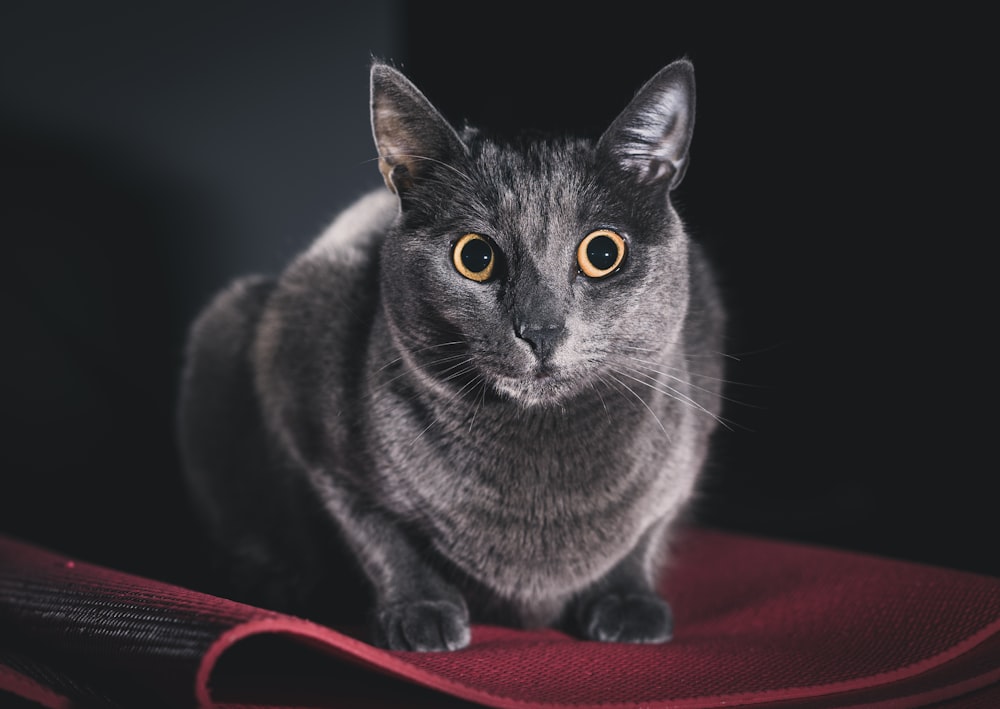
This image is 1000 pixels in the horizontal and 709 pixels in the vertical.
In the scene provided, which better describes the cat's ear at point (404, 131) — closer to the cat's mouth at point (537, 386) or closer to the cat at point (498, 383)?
the cat at point (498, 383)

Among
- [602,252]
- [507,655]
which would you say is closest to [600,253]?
[602,252]

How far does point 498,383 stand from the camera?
92 cm

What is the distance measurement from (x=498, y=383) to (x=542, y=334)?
9cm

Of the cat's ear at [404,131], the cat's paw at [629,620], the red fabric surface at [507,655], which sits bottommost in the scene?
the cat's paw at [629,620]

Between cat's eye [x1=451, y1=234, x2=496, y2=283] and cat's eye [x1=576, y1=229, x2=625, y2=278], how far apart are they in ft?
0.28

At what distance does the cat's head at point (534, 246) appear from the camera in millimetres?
885

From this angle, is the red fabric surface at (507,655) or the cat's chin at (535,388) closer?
the red fabric surface at (507,655)

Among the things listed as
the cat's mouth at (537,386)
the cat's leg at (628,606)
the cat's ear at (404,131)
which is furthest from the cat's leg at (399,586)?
the cat's ear at (404,131)

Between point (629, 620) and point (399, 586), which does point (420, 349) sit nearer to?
point (399, 586)

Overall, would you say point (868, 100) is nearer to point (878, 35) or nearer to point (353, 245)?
point (878, 35)

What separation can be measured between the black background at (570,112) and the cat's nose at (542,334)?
0.56 m

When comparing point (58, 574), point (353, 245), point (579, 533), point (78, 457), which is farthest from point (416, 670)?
point (78, 457)

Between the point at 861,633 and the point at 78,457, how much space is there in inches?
53.2

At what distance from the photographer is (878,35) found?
1.37m
